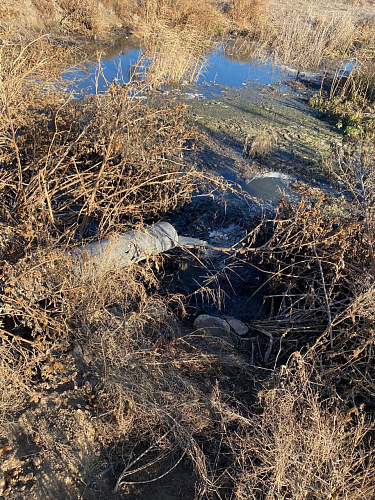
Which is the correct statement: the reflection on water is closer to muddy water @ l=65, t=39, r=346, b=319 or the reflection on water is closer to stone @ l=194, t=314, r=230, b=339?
muddy water @ l=65, t=39, r=346, b=319

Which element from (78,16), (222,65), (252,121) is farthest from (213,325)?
(78,16)

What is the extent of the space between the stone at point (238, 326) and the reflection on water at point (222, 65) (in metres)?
7.73

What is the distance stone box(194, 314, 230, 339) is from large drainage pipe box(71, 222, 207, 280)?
2.91ft

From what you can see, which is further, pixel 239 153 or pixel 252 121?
pixel 252 121

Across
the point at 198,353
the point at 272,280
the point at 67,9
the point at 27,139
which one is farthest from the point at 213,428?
the point at 67,9

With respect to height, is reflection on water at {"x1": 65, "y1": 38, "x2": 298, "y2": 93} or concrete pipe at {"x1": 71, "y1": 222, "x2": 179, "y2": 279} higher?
reflection on water at {"x1": 65, "y1": 38, "x2": 298, "y2": 93}

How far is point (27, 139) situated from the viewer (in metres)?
5.88

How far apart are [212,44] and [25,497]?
1446cm

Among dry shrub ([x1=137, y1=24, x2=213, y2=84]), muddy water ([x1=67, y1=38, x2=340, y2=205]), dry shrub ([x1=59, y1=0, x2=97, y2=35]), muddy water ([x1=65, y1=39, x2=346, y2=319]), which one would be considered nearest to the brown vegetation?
muddy water ([x1=65, y1=39, x2=346, y2=319])

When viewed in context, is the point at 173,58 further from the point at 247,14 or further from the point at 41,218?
the point at 247,14

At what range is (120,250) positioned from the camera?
4.15 meters

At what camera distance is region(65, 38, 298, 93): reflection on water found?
35.8 feet

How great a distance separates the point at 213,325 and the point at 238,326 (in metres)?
0.28

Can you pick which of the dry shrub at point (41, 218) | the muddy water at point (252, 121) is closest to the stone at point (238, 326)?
the dry shrub at point (41, 218)
